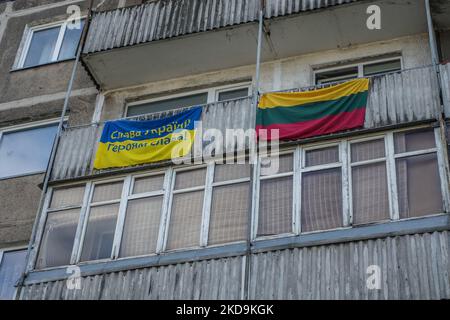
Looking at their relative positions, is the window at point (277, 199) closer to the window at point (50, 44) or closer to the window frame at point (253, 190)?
the window frame at point (253, 190)

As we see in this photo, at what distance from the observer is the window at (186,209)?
43.6 ft

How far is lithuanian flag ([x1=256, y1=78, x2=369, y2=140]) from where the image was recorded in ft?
43.9

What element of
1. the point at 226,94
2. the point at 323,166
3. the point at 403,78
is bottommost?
the point at 323,166

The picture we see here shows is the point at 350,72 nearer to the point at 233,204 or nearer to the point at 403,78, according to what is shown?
the point at 403,78

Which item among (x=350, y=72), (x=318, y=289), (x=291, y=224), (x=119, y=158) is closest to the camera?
(x=318, y=289)

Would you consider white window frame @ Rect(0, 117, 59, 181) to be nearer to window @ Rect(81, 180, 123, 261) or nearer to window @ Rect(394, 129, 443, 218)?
window @ Rect(81, 180, 123, 261)

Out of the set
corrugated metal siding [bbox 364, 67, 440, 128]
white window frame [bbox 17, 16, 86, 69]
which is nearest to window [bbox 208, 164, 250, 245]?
corrugated metal siding [bbox 364, 67, 440, 128]

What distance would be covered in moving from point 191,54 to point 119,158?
3.00 m

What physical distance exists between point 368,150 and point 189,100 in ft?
16.2

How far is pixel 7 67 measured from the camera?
18.7 m

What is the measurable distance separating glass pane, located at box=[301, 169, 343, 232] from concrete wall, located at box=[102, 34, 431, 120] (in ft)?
9.91

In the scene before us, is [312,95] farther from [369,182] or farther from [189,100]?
[189,100]

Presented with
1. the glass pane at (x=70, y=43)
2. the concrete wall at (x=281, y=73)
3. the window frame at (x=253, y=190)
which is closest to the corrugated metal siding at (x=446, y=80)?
the window frame at (x=253, y=190)

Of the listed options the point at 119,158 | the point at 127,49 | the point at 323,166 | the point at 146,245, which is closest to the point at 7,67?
the point at 127,49
